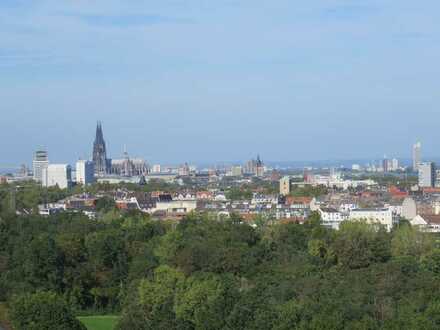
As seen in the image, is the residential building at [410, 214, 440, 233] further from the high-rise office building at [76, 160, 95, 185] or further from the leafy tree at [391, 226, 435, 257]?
the high-rise office building at [76, 160, 95, 185]

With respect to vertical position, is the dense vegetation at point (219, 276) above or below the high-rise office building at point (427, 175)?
below

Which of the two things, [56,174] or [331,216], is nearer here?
[331,216]

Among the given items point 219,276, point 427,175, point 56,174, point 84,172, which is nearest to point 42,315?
point 219,276

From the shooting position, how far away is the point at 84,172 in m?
136

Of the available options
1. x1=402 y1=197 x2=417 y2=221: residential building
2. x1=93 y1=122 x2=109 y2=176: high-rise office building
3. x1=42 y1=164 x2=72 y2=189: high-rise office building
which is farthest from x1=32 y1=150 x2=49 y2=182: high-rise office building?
x1=402 y1=197 x2=417 y2=221: residential building

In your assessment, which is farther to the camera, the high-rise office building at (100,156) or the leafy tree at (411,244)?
the high-rise office building at (100,156)

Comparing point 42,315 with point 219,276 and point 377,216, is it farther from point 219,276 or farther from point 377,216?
point 377,216

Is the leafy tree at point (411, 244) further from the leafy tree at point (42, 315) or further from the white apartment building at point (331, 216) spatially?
the white apartment building at point (331, 216)

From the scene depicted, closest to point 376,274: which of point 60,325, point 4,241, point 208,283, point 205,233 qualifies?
point 208,283

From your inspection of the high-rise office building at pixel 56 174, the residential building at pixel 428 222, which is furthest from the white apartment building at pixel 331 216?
the high-rise office building at pixel 56 174

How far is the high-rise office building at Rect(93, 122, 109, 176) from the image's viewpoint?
486 feet

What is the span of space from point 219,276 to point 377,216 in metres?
37.2

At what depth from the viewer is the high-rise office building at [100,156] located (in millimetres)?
148000

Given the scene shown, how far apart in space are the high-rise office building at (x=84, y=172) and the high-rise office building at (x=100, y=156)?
368 inches
